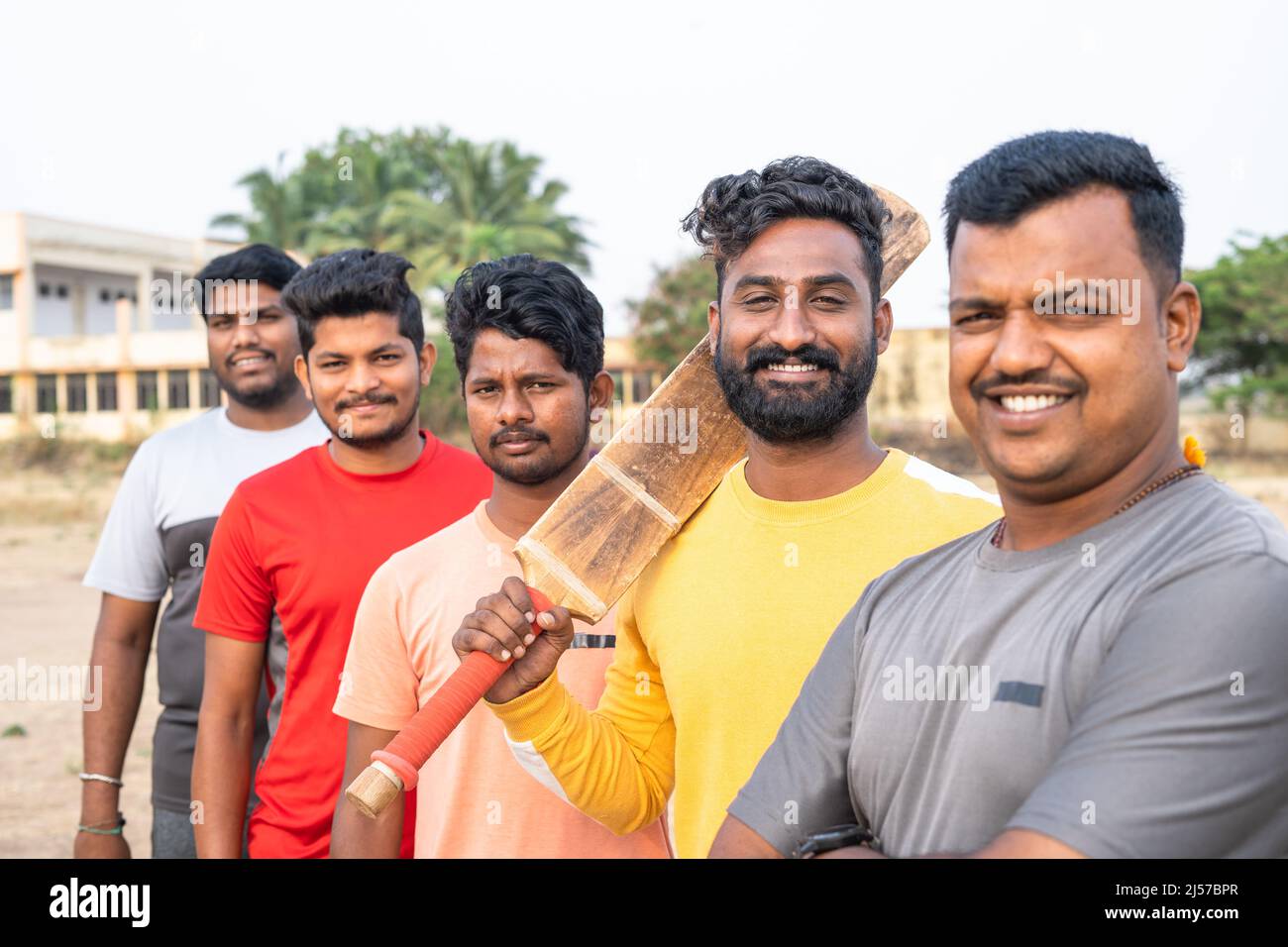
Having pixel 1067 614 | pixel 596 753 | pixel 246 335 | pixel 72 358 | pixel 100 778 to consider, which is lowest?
pixel 100 778

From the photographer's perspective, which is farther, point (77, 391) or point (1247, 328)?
point (77, 391)

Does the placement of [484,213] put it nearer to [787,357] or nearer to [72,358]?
[72,358]

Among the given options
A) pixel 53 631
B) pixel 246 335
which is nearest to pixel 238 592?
pixel 246 335

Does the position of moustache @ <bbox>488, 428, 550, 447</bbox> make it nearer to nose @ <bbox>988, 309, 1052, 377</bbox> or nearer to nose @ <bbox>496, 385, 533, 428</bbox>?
nose @ <bbox>496, 385, 533, 428</bbox>

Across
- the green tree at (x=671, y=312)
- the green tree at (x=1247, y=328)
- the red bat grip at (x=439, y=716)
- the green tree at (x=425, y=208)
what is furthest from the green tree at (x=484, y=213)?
the red bat grip at (x=439, y=716)

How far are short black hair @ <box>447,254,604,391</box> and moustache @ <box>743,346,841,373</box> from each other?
651 millimetres

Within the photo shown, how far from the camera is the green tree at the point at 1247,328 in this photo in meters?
29.1

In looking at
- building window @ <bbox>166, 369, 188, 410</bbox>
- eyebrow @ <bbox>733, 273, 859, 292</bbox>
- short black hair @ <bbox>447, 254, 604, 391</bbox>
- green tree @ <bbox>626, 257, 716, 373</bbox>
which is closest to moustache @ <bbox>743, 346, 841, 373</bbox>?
eyebrow @ <bbox>733, 273, 859, 292</bbox>

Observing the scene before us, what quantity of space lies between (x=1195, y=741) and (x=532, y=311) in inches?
74.8

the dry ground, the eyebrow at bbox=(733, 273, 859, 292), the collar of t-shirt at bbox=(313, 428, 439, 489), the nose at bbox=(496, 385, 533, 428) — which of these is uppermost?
the eyebrow at bbox=(733, 273, 859, 292)

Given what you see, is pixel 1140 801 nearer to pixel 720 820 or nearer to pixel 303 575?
pixel 720 820

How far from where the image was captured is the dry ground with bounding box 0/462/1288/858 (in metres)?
7.43

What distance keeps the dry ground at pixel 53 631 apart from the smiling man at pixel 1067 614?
6.04 m

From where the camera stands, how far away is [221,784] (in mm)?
3258
